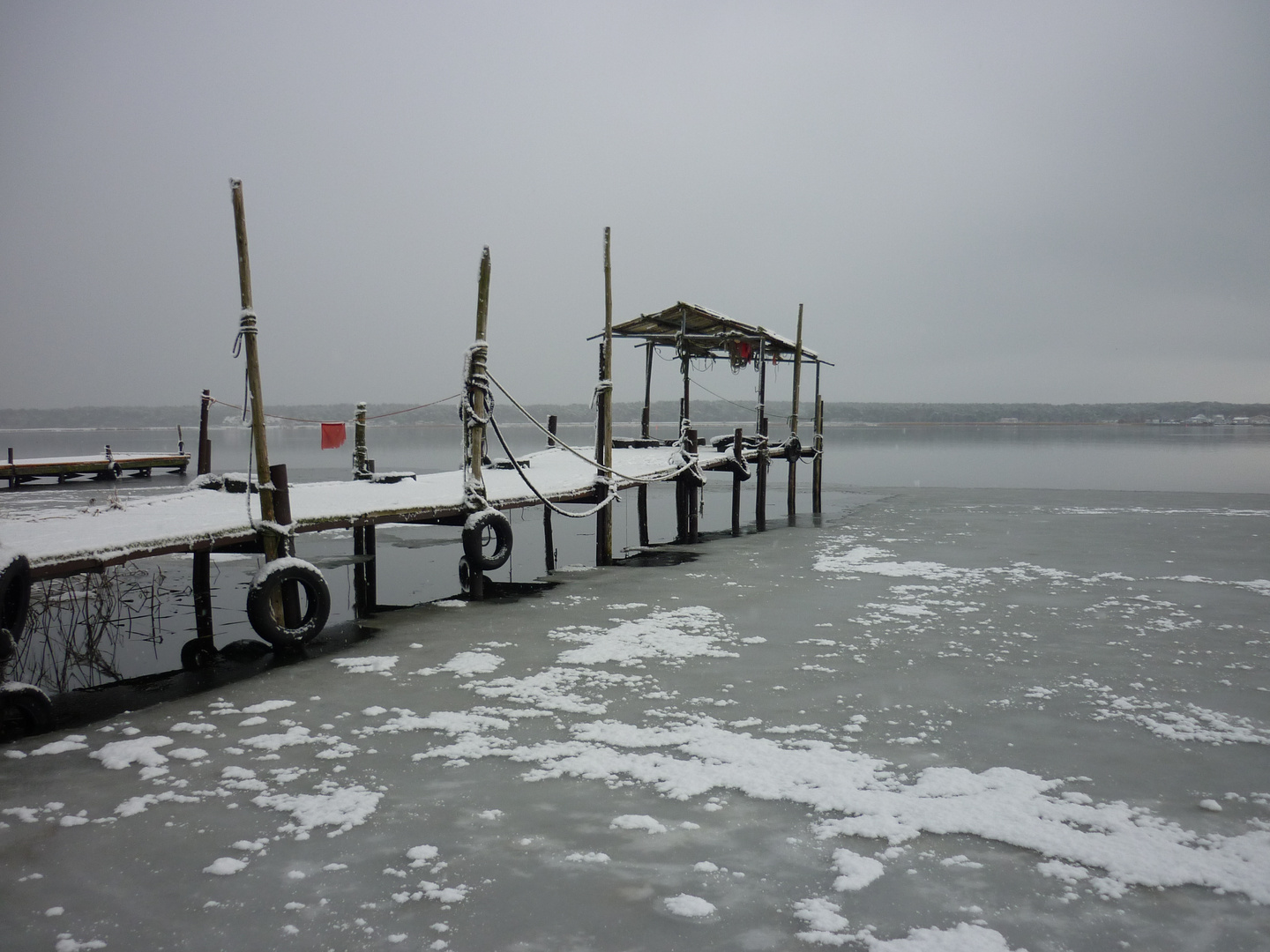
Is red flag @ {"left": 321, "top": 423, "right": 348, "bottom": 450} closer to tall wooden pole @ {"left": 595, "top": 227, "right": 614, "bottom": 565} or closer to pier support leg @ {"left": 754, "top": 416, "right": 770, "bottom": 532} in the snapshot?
tall wooden pole @ {"left": 595, "top": 227, "right": 614, "bottom": 565}

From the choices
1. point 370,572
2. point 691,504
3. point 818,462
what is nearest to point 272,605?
point 370,572

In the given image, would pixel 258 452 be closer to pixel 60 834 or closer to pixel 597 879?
pixel 60 834

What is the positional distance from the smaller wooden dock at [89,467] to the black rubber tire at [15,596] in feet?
95.4

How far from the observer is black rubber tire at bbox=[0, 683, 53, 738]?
584cm

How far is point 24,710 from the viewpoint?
5934mm

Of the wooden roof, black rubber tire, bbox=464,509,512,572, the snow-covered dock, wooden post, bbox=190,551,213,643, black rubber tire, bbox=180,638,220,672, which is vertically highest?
the wooden roof

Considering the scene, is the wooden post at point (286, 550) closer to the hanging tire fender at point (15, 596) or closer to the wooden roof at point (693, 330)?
the hanging tire fender at point (15, 596)

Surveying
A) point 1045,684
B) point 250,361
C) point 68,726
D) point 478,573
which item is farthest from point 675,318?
point 68,726

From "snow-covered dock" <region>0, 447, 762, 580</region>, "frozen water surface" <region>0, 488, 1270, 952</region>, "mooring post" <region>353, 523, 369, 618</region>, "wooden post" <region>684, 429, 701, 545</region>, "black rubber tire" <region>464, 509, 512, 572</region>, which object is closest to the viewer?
"frozen water surface" <region>0, 488, 1270, 952</region>

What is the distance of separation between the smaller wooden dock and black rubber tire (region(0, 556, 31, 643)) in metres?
29.1

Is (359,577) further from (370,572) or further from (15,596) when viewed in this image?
(15,596)

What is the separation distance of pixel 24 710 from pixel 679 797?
487cm

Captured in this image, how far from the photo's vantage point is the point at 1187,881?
386cm

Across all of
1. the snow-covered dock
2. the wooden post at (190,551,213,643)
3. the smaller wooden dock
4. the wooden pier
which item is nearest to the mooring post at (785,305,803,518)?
the wooden pier
